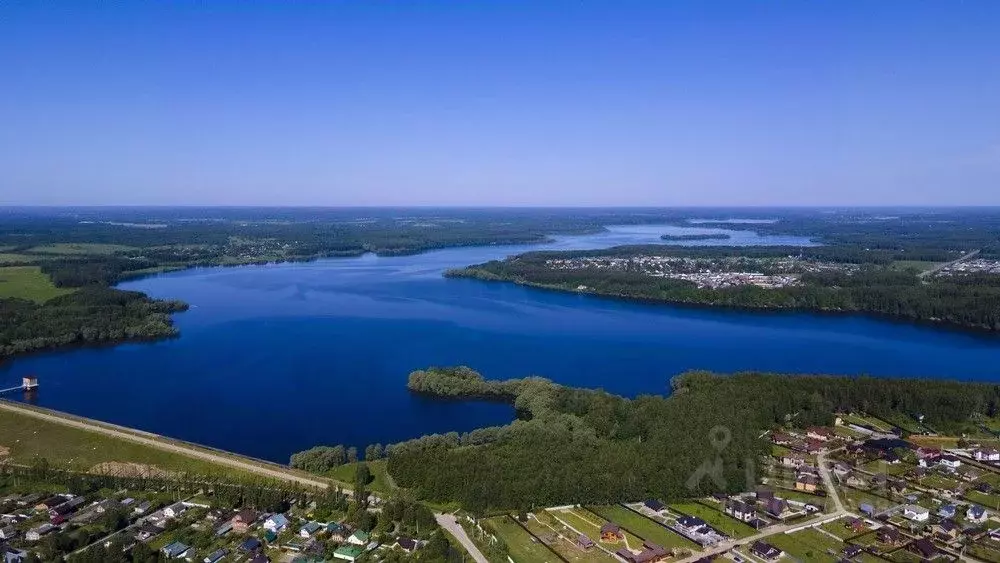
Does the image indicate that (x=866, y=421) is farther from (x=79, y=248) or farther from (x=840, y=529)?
(x=79, y=248)

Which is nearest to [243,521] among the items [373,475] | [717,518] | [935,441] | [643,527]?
[373,475]

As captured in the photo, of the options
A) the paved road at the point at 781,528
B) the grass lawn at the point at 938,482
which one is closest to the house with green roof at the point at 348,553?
the paved road at the point at 781,528

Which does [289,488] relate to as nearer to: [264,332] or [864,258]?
[264,332]

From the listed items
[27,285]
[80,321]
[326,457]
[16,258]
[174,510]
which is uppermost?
[16,258]

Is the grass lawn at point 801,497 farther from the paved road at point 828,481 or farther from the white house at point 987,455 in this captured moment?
the white house at point 987,455

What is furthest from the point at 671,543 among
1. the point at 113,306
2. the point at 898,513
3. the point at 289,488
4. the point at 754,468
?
the point at 113,306
